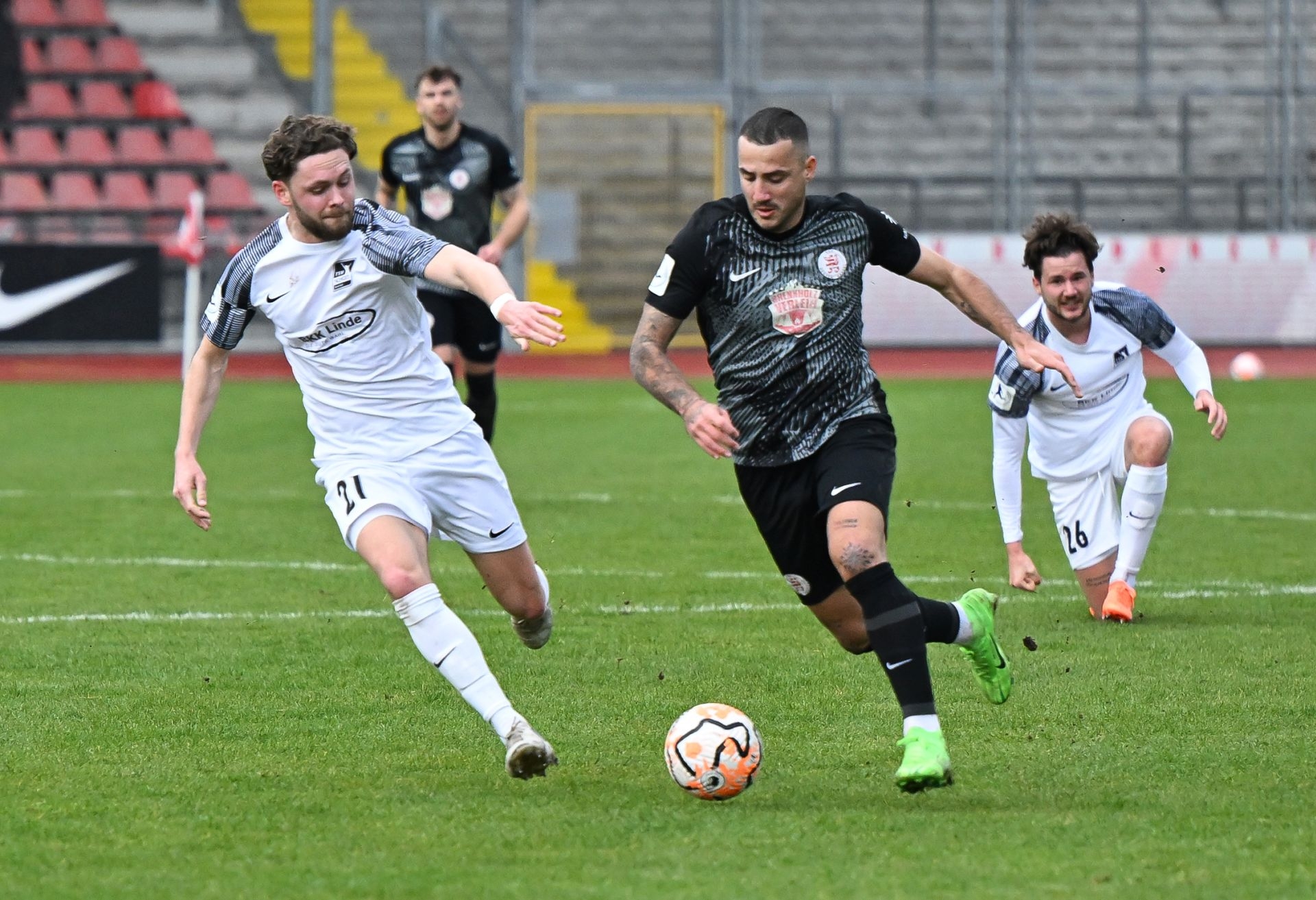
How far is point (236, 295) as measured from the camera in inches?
224

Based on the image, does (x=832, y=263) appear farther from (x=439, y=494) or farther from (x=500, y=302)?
(x=439, y=494)

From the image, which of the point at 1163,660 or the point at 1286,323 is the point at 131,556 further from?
the point at 1286,323

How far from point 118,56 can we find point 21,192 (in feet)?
9.10

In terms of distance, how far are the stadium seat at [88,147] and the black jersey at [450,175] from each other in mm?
16673

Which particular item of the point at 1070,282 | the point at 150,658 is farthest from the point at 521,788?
the point at 1070,282

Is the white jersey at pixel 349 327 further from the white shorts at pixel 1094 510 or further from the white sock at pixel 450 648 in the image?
the white shorts at pixel 1094 510

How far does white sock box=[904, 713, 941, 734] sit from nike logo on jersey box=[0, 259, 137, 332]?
18367 mm

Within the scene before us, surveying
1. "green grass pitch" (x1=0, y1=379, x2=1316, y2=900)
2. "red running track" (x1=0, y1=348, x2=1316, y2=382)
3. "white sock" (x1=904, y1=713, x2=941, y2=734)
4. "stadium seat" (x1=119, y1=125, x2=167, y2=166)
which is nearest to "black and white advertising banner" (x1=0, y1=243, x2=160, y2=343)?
"red running track" (x1=0, y1=348, x2=1316, y2=382)

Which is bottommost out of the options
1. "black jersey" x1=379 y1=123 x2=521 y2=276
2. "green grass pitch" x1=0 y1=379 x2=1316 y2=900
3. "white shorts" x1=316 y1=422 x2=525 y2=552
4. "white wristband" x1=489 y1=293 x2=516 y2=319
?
"green grass pitch" x1=0 y1=379 x2=1316 y2=900

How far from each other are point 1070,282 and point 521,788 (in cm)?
339

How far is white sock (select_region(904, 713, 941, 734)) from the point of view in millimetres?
4871

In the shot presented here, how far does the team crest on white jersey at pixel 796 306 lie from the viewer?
17.5ft

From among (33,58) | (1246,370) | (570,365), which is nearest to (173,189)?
(33,58)

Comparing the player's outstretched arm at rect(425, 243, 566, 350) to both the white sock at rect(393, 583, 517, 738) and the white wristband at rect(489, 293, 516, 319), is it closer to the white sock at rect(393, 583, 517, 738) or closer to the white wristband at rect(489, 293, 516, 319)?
the white wristband at rect(489, 293, 516, 319)
